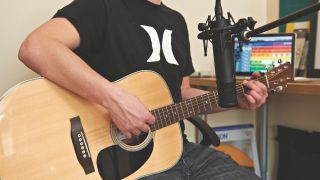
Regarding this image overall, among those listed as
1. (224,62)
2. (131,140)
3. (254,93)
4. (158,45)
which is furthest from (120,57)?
(224,62)

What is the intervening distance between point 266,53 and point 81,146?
4.16ft

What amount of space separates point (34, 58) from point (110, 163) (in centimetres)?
40

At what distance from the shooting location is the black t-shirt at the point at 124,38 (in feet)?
3.34

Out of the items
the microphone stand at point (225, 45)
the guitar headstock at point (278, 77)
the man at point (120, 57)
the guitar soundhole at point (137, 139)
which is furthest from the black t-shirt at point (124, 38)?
the microphone stand at point (225, 45)

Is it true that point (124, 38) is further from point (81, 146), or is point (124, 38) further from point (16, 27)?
point (16, 27)

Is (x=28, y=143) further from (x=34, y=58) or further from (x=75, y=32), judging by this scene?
(x=75, y=32)

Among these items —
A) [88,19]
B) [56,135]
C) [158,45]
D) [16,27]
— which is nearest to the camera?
[56,135]

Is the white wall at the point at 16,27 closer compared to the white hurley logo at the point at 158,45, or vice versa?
the white hurley logo at the point at 158,45

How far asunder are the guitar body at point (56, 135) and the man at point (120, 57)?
5 cm

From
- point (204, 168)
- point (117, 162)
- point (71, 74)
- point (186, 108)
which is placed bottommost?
point (204, 168)

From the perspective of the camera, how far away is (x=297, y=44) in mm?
1782

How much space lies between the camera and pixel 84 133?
3.06 ft

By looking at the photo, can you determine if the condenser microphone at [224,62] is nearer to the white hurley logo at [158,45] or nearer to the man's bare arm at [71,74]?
the man's bare arm at [71,74]

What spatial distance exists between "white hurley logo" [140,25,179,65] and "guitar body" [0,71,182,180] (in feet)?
0.47
